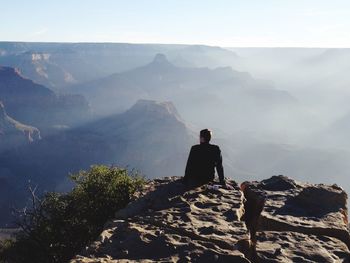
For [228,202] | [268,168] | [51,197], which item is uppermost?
[228,202]

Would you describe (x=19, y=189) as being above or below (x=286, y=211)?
below

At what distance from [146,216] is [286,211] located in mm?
3418

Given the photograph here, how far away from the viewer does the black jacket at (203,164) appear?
482 inches

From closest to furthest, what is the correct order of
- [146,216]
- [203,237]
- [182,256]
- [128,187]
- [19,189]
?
[182,256], [203,237], [146,216], [128,187], [19,189]

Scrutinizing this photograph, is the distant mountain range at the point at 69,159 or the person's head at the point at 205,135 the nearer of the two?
the person's head at the point at 205,135

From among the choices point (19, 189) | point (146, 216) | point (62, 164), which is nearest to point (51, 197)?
point (146, 216)

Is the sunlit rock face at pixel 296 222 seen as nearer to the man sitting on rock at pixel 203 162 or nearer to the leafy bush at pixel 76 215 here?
the man sitting on rock at pixel 203 162

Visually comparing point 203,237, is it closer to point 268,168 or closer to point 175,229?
point 175,229

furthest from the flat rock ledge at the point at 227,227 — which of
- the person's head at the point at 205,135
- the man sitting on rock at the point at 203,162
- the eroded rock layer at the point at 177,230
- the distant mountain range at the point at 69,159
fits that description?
the distant mountain range at the point at 69,159

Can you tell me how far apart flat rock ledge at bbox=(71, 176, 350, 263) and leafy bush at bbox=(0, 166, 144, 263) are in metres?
1.02

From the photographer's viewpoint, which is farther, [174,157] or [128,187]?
[174,157]

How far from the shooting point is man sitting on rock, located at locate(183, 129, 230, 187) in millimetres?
12234

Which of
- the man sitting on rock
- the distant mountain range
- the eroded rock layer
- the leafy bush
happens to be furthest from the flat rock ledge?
the distant mountain range

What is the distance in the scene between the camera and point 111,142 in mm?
198500
